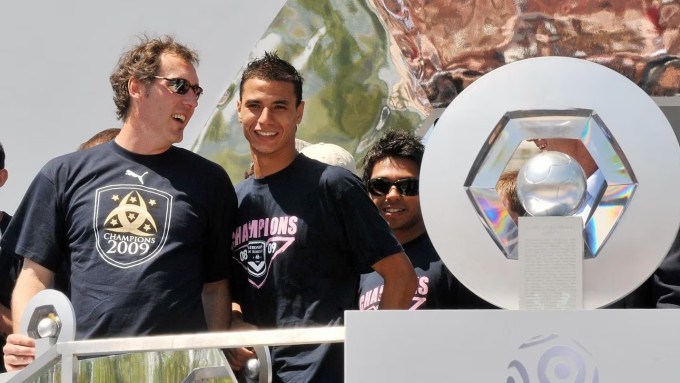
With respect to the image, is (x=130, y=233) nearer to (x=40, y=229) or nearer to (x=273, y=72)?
(x=40, y=229)

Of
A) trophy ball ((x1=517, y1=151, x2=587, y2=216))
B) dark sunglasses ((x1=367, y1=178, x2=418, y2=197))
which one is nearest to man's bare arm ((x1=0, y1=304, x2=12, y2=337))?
dark sunglasses ((x1=367, y1=178, x2=418, y2=197))

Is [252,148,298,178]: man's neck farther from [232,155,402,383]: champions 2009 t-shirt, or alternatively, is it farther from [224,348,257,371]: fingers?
[224,348,257,371]: fingers

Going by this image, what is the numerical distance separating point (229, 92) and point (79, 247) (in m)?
1.82

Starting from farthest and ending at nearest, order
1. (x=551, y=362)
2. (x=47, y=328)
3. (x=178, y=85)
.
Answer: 1. (x=178, y=85)
2. (x=47, y=328)
3. (x=551, y=362)

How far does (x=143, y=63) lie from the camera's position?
281cm

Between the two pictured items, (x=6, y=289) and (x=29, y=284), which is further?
(x=6, y=289)

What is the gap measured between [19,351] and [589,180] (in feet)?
3.83

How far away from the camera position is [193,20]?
429cm

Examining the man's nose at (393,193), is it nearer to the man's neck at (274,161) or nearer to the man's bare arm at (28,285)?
the man's neck at (274,161)

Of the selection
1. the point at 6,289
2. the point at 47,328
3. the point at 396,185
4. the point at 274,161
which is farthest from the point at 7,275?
the point at 47,328

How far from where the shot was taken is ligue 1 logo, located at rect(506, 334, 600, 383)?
62.8 inches

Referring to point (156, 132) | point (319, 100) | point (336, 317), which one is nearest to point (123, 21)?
point (319, 100)

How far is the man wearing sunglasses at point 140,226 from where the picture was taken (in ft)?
8.29

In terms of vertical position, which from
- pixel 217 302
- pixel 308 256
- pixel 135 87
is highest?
pixel 135 87
